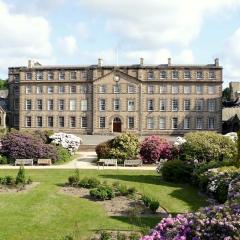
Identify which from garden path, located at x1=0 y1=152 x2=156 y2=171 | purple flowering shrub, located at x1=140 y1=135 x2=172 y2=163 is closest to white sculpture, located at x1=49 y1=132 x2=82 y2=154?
garden path, located at x1=0 y1=152 x2=156 y2=171

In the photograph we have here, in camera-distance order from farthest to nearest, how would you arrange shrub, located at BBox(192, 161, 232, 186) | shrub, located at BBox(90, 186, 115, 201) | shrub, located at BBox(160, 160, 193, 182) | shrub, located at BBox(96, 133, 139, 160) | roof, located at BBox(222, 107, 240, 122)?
1. roof, located at BBox(222, 107, 240, 122)
2. shrub, located at BBox(96, 133, 139, 160)
3. shrub, located at BBox(160, 160, 193, 182)
4. shrub, located at BBox(192, 161, 232, 186)
5. shrub, located at BBox(90, 186, 115, 201)

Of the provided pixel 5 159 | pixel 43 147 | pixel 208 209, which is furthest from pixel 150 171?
pixel 208 209

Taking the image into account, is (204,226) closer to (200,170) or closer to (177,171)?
(200,170)

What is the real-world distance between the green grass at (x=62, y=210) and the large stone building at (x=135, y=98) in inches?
1790

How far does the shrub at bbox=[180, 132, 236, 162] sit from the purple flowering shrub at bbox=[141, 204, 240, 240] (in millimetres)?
24427

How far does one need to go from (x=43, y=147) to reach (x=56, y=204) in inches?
691

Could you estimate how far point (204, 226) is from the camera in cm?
664

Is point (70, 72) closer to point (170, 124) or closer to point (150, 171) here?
point (170, 124)

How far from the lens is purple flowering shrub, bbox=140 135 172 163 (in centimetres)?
3634

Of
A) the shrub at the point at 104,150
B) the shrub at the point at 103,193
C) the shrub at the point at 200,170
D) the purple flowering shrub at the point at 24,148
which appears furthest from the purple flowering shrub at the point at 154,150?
the shrub at the point at 103,193

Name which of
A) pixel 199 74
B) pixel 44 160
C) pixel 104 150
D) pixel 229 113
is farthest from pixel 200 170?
pixel 229 113

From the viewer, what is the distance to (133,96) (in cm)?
7238

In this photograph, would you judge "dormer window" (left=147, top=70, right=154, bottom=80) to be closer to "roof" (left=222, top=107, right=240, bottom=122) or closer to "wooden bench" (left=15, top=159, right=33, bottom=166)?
"roof" (left=222, top=107, right=240, bottom=122)

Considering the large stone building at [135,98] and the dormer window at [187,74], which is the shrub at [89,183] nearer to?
the large stone building at [135,98]
